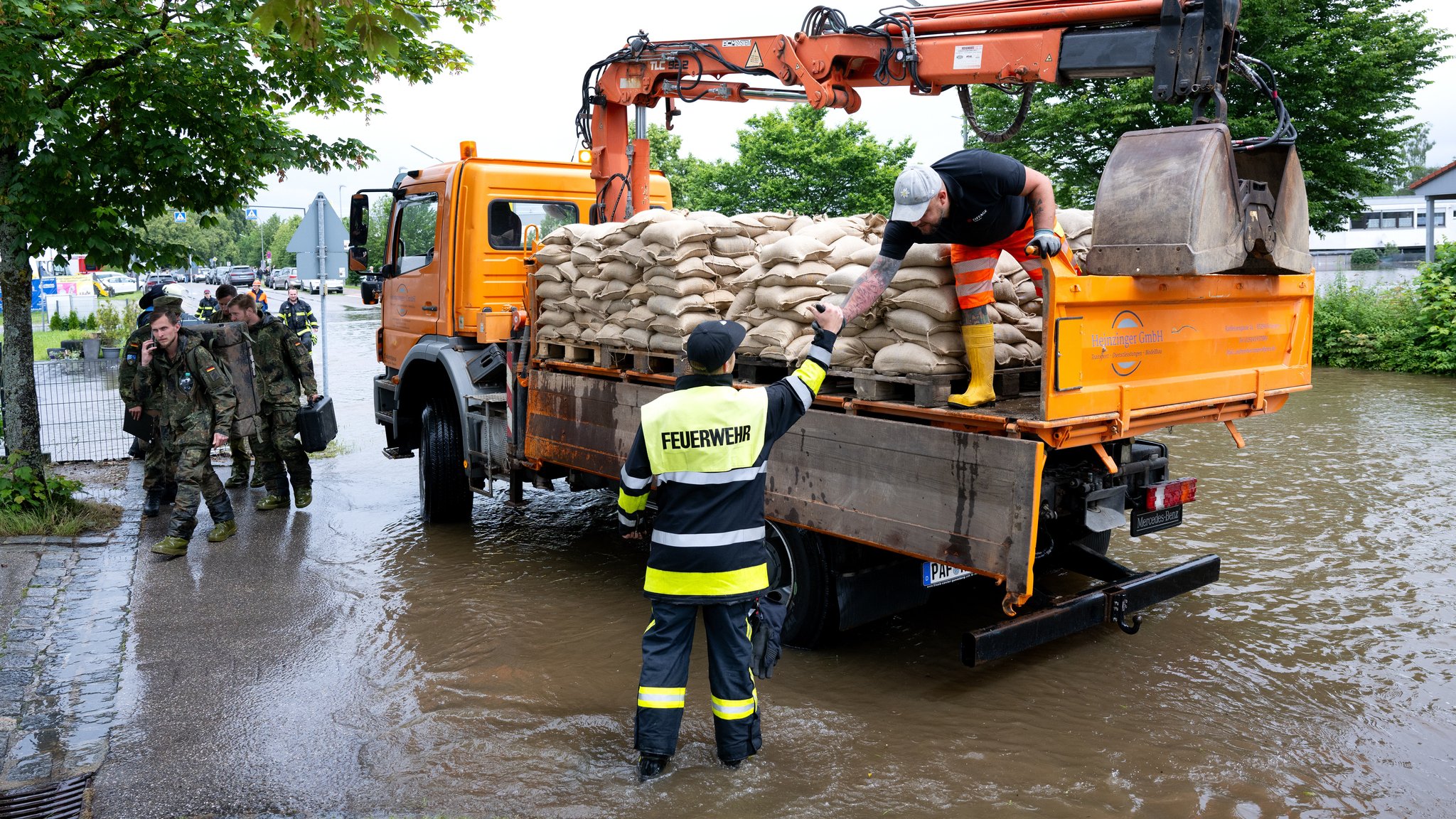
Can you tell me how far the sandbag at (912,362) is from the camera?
4.63 m

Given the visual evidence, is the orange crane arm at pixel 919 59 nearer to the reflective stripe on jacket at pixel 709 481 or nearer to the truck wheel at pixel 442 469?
the truck wheel at pixel 442 469

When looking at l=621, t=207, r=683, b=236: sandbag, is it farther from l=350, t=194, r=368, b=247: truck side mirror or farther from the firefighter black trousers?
l=350, t=194, r=368, b=247: truck side mirror

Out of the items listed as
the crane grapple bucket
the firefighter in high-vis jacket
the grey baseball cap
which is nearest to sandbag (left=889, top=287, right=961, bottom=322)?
the grey baseball cap

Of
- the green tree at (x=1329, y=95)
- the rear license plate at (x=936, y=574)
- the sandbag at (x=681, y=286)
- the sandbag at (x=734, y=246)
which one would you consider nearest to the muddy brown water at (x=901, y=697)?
the rear license plate at (x=936, y=574)

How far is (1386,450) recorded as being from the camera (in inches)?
419

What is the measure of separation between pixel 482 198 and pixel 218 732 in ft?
A: 14.6

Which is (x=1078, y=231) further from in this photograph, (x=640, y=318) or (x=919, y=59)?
(x=640, y=318)

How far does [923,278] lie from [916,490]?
3.14ft

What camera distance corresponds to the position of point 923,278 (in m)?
4.73

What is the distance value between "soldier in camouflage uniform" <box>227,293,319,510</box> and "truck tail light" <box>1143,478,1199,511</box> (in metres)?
6.62

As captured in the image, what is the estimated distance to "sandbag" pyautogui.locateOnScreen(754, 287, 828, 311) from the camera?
207 inches

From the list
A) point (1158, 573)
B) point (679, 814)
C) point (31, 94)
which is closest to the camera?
point (679, 814)

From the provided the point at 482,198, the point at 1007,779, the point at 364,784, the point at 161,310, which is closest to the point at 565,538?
the point at 482,198

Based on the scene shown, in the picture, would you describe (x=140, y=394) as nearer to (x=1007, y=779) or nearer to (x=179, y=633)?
(x=179, y=633)
